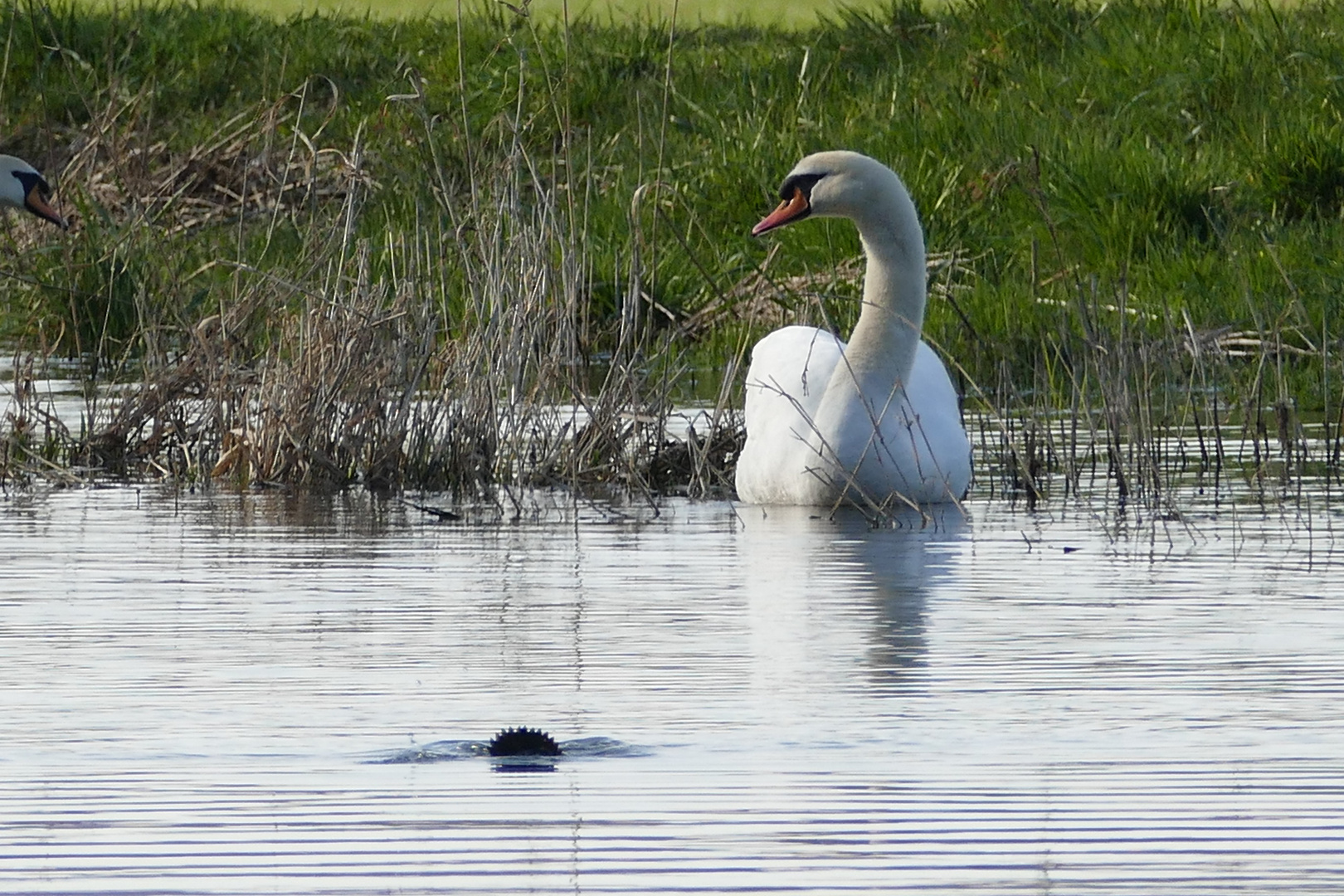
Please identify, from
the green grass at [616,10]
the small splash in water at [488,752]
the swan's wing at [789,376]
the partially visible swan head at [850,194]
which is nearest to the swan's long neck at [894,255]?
the partially visible swan head at [850,194]

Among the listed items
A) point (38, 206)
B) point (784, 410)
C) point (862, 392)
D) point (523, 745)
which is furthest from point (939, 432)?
point (38, 206)

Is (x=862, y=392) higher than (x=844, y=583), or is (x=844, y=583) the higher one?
(x=862, y=392)

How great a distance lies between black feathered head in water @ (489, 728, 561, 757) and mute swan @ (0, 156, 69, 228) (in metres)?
6.55

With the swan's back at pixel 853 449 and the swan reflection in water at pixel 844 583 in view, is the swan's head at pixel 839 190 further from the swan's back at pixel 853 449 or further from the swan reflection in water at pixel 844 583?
the swan reflection in water at pixel 844 583

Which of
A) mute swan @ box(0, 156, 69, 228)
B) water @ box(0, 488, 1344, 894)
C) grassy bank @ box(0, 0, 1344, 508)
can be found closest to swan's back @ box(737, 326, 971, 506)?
grassy bank @ box(0, 0, 1344, 508)

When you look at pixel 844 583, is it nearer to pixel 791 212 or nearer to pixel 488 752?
pixel 488 752

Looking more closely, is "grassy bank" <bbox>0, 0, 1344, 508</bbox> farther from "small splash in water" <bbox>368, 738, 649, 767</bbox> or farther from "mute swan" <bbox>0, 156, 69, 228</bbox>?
"small splash in water" <bbox>368, 738, 649, 767</bbox>

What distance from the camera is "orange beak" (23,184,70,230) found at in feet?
33.4

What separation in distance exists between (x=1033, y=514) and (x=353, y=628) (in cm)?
252

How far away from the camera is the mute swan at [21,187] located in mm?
10234

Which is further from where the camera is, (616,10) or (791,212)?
(616,10)

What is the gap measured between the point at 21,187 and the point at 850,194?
352 centimetres

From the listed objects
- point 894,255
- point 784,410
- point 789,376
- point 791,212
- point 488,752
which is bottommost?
point 488,752

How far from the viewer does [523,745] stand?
4047 millimetres
